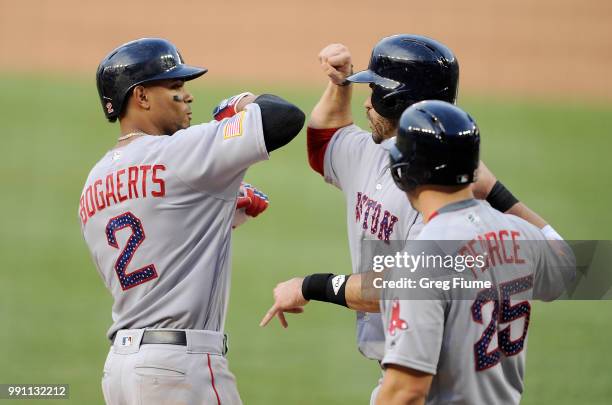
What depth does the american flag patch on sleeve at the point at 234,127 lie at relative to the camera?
380cm

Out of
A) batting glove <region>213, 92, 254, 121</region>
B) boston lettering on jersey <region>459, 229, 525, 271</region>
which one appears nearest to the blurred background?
batting glove <region>213, 92, 254, 121</region>

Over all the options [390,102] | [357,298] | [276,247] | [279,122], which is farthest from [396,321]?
[276,247]

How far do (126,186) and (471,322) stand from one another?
1697 millimetres

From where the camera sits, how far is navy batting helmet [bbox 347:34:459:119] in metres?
3.91

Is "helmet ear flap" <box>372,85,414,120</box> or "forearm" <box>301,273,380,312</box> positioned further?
"helmet ear flap" <box>372,85,414,120</box>

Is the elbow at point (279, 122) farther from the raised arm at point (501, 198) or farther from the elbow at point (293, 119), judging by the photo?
the raised arm at point (501, 198)

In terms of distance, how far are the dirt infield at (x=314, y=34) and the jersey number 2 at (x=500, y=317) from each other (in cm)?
1458

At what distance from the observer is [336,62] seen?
4168 mm

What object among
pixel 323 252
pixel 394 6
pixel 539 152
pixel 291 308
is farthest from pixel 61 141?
pixel 291 308

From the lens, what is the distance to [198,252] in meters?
3.90

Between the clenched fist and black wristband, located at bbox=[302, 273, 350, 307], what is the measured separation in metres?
0.99

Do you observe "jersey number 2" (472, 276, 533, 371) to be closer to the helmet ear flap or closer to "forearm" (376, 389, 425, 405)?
"forearm" (376, 389, 425, 405)

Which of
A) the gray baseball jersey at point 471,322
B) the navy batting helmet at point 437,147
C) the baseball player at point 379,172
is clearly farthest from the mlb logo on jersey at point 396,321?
the baseball player at point 379,172

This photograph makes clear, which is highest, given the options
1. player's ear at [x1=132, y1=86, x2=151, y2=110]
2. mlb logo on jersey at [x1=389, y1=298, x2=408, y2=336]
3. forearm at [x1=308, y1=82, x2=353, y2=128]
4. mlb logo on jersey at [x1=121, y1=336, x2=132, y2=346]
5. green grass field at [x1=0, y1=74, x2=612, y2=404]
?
player's ear at [x1=132, y1=86, x2=151, y2=110]
